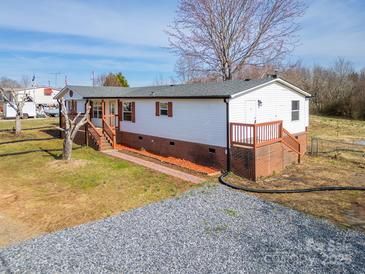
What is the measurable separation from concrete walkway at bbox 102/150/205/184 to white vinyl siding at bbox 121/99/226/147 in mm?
2074

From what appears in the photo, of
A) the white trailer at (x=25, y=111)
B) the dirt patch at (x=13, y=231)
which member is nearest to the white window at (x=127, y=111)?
the dirt patch at (x=13, y=231)

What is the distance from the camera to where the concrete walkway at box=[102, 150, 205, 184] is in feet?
35.6

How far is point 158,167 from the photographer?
41.3 ft

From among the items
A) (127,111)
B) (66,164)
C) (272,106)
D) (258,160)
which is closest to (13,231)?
(66,164)

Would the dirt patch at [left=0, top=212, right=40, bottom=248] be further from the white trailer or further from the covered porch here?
the white trailer

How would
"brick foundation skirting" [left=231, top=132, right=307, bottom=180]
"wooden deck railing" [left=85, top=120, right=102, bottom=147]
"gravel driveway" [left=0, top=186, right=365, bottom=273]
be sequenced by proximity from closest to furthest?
1. "gravel driveway" [left=0, top=186, right=365, bottom=273]
2. "brick foundation skirting" [left=231, top=132, right=307, bottom=180]
3. "wooden deck railing" [left=85, top=120, right=102, bottom=147]

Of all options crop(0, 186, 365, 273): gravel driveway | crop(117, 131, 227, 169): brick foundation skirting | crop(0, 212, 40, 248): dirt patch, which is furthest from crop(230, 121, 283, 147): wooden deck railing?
crop(0, 212, 40, 248): dirt patch

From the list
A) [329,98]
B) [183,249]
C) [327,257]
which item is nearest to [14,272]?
[183,249]

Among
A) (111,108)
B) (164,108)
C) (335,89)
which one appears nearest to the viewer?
(164,108)

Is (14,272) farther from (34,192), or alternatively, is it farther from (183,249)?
(34,192)

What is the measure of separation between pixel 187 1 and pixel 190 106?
17.0 metres

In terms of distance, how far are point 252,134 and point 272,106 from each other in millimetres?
3728

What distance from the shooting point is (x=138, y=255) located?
18.3ft

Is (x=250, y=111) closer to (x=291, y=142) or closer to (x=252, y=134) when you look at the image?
(x=252, y=134)
